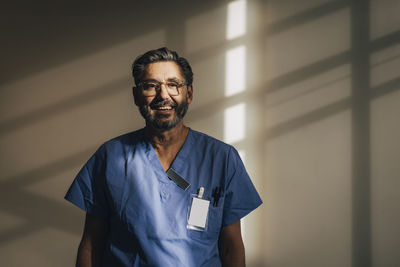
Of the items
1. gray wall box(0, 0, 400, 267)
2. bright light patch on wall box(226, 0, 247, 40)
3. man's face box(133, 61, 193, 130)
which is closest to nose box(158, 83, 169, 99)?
man's face box(133, 61, 193, 130)

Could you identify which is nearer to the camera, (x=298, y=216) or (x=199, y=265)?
(x=199, y=265)

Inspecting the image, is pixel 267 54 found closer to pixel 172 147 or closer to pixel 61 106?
pixel 172 147

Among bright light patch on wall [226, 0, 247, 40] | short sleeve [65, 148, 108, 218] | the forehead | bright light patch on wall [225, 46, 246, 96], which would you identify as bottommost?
short sleeve [65, 148, 108, 218]

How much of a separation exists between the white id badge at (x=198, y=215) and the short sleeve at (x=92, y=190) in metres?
0.28

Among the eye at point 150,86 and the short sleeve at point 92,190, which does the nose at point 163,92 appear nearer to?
the eye at point 150,86

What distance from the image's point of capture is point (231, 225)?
1105mm

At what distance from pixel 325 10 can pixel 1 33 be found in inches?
68.3

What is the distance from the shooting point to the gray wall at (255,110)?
1.72 m

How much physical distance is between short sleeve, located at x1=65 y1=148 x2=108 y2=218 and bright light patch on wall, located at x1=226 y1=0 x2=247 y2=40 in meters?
1.01

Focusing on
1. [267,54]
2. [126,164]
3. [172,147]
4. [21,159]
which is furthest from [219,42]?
[21,159]

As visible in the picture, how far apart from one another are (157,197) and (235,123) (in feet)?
2.72

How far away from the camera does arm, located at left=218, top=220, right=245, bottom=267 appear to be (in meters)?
1.10

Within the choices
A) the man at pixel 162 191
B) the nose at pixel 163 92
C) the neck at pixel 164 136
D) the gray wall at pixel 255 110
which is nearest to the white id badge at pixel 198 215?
the man at pixel 162 191

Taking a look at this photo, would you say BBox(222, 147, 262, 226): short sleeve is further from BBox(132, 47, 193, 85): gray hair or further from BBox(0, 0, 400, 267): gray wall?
BBox(0, 0, 400, 267): gray wall
